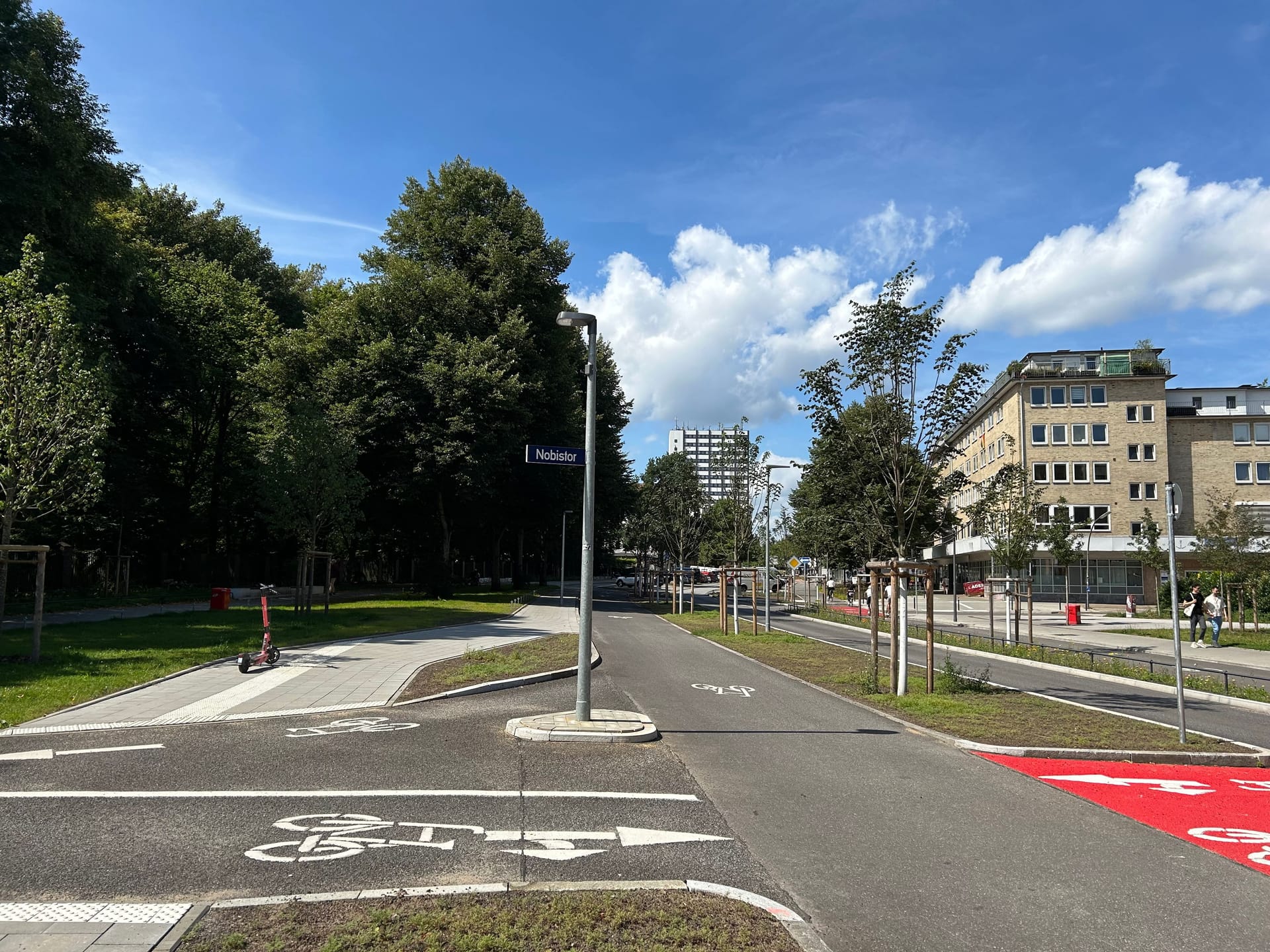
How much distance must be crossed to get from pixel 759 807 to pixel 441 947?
375cm

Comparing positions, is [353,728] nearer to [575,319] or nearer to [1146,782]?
[575,319]

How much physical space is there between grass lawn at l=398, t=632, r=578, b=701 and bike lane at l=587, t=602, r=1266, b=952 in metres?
4.39

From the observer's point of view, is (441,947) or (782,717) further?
(782,717)

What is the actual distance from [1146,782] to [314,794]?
8243mm

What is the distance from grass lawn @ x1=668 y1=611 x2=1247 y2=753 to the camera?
1027cm

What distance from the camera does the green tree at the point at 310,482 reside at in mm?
29375

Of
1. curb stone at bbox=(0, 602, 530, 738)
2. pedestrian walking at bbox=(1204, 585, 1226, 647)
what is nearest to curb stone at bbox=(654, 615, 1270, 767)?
curb stone at bbox=(0, 602, 530, 738)

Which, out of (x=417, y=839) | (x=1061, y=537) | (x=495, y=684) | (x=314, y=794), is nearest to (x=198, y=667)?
(x=495, y=684)

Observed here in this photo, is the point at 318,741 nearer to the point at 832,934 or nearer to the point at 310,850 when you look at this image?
the point at 310,850

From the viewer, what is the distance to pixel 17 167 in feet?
78.6

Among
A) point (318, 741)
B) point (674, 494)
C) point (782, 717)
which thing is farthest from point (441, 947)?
point (674, 494)

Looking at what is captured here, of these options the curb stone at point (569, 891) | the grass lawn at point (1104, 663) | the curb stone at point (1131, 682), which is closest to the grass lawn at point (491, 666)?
the curb stone at point (569, 891)

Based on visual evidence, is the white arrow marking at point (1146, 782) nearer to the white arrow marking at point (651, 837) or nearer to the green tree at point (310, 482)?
the white arrow marking at point (651, 837)

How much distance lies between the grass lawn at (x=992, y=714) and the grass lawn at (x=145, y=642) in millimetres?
11679
